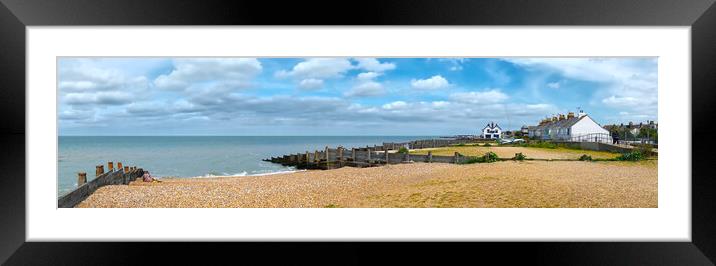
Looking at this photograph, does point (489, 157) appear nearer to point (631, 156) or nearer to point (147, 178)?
point (631, 156)

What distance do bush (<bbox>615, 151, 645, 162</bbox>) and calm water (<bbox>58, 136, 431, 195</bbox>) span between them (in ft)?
12.1

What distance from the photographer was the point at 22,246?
Result: 2.14 metres

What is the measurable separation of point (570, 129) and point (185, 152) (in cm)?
714

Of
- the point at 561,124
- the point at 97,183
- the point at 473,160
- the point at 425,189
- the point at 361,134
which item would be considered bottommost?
the point at 425,189

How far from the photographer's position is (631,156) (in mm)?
6094

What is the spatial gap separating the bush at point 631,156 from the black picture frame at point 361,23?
4481 millimetres

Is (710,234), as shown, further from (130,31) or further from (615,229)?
(130,31)

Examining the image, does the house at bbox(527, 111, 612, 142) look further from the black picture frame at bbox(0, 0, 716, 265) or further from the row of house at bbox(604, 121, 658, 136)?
the black picture frame at bbox(0, 0, 716, 265)

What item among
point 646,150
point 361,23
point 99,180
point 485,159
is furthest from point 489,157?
point 99,180

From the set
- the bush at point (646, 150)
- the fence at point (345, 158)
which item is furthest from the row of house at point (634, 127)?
the fence at point (345, 158)

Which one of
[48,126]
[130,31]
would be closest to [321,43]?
[130,31]

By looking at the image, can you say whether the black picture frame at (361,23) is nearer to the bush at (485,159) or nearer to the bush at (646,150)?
the bush at (646,150)

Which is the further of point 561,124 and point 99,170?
point 561,124

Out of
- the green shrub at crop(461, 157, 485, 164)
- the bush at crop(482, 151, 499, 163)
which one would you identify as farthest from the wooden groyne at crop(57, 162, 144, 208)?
the bush at crop(482, 151, 499, 163)
